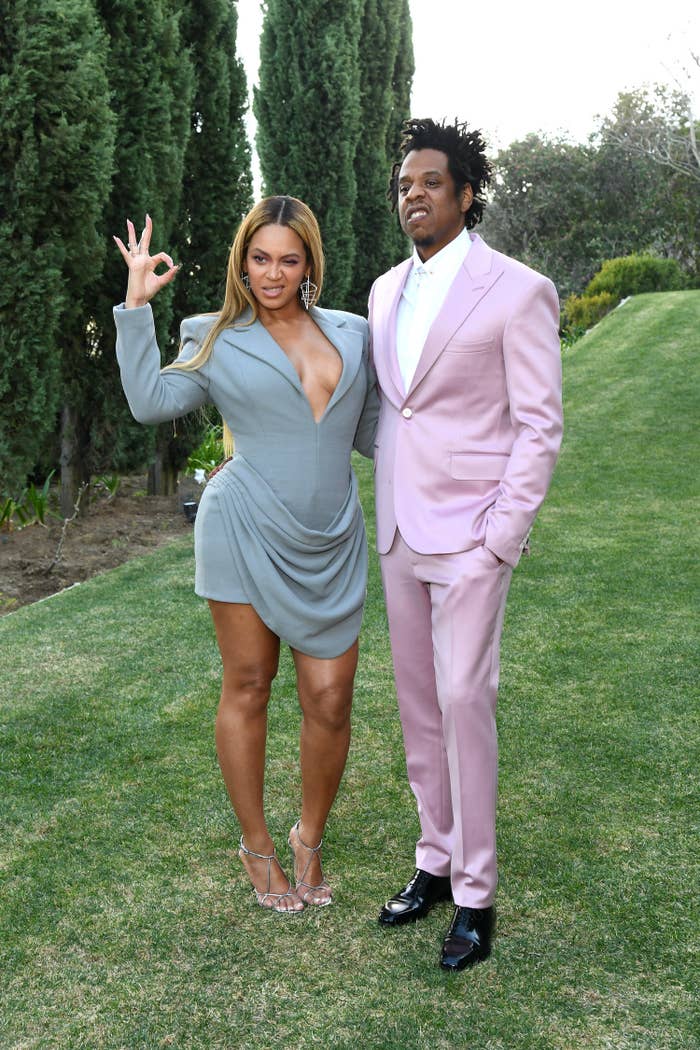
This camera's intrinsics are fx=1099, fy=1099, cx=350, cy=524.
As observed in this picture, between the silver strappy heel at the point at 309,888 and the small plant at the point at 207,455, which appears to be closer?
the silver strappy heel at the point at 309,888

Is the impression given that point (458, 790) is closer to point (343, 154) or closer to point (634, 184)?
point (343, 154)

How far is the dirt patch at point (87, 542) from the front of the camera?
6.60 meters

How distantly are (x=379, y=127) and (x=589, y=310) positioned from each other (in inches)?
274

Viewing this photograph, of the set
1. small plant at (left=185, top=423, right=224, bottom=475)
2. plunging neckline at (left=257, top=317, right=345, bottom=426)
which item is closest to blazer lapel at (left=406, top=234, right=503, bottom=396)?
plunging neckline at (left=257, top=317, right=345, bottom=426)

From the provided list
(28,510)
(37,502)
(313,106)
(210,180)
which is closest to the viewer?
(37,502)

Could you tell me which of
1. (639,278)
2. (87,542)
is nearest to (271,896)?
(87,542)

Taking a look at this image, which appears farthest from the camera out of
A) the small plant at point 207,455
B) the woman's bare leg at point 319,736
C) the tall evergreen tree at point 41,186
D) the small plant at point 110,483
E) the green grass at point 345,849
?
the small plant at point 207,455

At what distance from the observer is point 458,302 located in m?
2.70

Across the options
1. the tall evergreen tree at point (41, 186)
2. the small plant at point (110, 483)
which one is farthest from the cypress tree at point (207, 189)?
the tall evergreen tree at point (41, 186)

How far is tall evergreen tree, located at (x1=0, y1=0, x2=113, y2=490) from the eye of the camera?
6059 millimetres

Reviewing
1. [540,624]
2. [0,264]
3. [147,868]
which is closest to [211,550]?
[147,868]

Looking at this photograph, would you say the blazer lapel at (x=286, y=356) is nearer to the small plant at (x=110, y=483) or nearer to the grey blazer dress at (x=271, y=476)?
the grey blazer dress at (x=271, y=476)

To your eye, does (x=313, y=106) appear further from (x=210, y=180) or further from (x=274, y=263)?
(x=274, y=263)

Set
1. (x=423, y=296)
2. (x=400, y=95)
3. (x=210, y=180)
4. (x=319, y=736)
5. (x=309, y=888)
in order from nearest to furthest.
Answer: (x=423, y=296), (x=319, y=736), (x=309, y=888), (x=210, y=180), (x=400, y=95)
